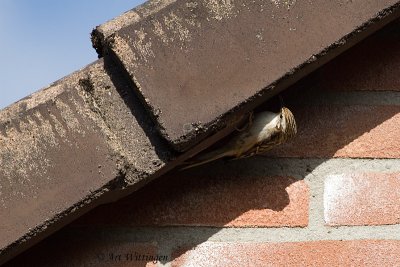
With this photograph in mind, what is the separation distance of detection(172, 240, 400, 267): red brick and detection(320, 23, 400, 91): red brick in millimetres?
253

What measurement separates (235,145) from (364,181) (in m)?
0.22

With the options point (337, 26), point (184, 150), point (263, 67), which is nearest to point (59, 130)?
point (184, 150)

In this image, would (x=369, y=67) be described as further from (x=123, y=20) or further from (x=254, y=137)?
(x=123, y=20)

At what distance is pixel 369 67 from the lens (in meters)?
1.40

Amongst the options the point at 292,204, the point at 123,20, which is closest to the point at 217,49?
the point at 123,20

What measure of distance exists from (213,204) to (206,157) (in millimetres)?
79

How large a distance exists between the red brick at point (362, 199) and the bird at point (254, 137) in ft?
0.41

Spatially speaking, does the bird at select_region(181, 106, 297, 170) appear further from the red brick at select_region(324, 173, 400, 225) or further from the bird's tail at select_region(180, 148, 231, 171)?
the red brick at select_region(324, 173, 400, 225)

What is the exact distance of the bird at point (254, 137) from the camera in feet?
4.12

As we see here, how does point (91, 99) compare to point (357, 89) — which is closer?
point (91, 99)

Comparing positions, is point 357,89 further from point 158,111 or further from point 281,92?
point 158,111

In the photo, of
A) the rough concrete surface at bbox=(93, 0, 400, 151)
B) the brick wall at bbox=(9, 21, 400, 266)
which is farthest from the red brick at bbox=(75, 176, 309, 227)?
the rough concrete surface at bbox=(93, 0, 400, 151)

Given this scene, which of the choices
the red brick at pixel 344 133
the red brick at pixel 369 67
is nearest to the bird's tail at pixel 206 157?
the red brick at pixel 344 133

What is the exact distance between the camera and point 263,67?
120 cm
